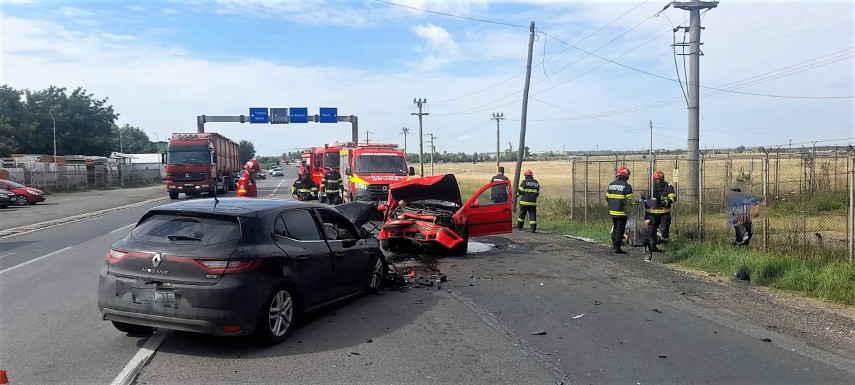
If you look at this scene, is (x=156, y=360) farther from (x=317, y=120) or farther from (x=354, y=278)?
(x=317, y=120)

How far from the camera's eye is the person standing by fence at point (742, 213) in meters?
12.2

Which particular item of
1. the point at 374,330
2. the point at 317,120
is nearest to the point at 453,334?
the point at 374,330

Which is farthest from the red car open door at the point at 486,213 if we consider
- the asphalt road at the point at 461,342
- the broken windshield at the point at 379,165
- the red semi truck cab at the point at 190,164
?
the red semi truck cab at the point at 190,164

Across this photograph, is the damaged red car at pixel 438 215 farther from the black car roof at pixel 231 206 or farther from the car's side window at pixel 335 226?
the black car roof at pixel 231 206

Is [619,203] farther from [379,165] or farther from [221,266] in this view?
[379,165]

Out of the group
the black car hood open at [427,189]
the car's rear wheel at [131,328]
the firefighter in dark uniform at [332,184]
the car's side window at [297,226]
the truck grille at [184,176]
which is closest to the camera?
the car's rear wheel at [131,328]

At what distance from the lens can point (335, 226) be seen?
7824 millimetres

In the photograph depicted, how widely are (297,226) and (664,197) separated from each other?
8.48 metres

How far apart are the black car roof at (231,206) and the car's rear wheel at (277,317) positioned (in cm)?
86

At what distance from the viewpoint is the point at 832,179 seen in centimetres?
2367

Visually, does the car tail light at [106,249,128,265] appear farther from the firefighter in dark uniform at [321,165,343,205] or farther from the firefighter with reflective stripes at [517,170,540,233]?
the firefighter in dark uniform at [321,165,343,205]

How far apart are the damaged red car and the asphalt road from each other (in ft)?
7.30

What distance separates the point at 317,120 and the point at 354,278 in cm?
4466

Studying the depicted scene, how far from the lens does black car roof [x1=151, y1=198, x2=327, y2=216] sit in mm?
6180
